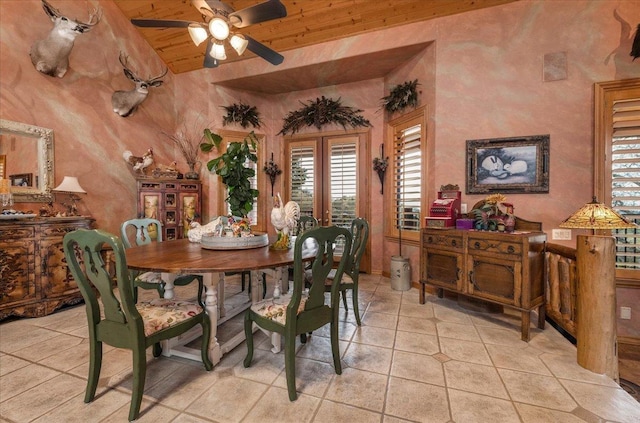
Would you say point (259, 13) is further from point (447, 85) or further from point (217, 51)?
point (447, 85)

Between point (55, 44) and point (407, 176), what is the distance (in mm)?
4860

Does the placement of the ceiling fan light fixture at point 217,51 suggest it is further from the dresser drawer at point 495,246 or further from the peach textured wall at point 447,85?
the dresser drawer at point 495,246

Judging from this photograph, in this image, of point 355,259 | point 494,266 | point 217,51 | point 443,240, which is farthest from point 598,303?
point 217,51

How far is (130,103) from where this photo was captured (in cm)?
439

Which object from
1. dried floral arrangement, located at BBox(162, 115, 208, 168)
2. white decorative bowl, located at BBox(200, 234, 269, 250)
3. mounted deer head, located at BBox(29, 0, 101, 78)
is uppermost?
mounted deer head, located at BBox(29, 0, 101, 78)

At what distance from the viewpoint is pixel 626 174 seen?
9.77 ft

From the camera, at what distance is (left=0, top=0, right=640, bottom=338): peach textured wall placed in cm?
313

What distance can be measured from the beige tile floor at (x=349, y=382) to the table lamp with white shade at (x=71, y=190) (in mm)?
1635

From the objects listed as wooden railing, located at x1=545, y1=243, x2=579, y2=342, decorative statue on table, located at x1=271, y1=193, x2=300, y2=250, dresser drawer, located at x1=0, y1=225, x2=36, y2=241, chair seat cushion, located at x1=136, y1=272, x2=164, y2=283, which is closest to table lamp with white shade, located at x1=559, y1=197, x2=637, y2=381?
wooden railing, located at x1=545, y1=243, x2=579, y2=342

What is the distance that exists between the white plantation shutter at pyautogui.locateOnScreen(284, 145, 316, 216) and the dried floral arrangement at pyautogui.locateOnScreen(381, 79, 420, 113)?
1556mm

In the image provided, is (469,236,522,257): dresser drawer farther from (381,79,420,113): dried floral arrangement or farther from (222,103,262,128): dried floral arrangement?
(222,103,262,128): dried floral arrangement

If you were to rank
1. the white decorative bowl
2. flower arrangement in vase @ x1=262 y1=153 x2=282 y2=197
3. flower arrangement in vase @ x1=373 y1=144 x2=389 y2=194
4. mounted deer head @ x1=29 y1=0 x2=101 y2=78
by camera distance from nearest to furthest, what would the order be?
the white decorative bowl
mounted deer head @ x1=29 y1=0 x2=101 y2=78
flower arrangement in vase @ x1=373 y1=144 x2=389 y2=194
flower arrangement in vase @ x1=262 y1=153 x2=282 y2=197

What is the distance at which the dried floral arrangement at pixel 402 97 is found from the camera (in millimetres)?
3986

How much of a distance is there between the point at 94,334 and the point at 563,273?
12.4ft
